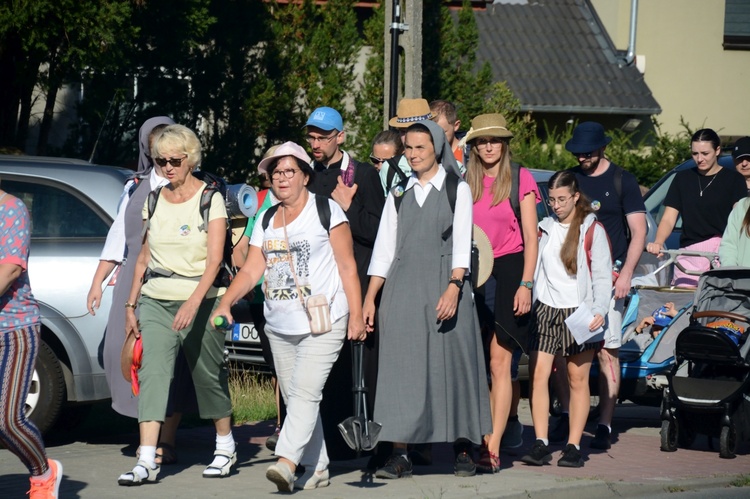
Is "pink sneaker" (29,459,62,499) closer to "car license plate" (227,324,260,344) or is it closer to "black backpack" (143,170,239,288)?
"black backpack" (143,170,239,288)

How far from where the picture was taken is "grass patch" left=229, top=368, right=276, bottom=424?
971cm

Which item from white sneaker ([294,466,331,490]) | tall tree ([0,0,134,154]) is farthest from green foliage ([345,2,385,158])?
white sneaker ([294,466,331,490])

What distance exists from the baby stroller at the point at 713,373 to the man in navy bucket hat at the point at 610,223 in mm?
425

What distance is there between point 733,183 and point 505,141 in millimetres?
3008

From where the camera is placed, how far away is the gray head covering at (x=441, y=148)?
736cm

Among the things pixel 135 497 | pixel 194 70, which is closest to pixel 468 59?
pixel 194 70

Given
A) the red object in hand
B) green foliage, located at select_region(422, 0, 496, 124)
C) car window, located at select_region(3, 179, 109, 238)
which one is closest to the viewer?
the red object in hand

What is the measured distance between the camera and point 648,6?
23672 mm

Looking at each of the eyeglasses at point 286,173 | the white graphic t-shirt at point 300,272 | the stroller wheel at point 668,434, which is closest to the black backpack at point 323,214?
the white graphic t-shirt at point 300,272

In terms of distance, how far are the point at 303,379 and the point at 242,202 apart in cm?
170

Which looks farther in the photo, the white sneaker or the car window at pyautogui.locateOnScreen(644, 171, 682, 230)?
the car window at pyautogui.locateOnScreen(644, 171, 682, 230)

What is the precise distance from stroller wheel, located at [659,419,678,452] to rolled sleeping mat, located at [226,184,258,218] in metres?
3.26

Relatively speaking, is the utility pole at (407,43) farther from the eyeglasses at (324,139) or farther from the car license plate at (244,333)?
the eyeglasses at (324,139)

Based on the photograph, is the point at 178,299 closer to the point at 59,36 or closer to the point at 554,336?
the point at 554,336
